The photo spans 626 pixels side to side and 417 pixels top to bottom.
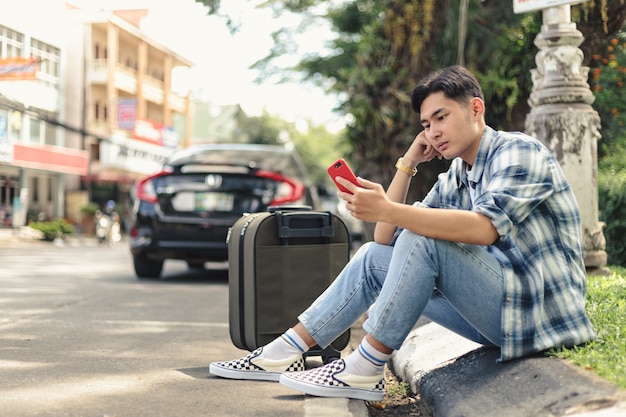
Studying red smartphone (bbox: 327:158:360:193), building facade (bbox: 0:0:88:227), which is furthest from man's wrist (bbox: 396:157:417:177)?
building facade (bbox: 0:0:88:227)

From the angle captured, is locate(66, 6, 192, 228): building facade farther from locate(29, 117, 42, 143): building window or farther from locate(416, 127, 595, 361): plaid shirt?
locate(416, 127, 595, 361): plaid shirt

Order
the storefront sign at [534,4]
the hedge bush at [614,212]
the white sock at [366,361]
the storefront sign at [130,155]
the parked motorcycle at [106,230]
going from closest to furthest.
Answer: the white sock at [366,361]
the storefront sign at [534,4]
the hedge bush at [614,212]
the parked motorcycle at [106,230]
the storefront sign at [130,155]

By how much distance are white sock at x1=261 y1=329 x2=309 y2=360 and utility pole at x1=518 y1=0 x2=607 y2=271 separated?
3.26 meters

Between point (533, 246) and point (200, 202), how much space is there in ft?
19.8

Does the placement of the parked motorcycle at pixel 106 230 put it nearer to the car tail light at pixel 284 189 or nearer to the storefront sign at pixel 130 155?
the storefront sign at pixel 130 155

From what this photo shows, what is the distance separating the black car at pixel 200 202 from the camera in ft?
28.4

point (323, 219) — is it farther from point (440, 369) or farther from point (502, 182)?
point (502, 182)

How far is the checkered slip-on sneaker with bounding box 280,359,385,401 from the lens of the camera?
11.0 feet

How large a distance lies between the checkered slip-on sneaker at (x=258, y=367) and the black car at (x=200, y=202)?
487 centimetres

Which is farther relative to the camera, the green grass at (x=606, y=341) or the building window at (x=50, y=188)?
the building window at (x=50, y=188)

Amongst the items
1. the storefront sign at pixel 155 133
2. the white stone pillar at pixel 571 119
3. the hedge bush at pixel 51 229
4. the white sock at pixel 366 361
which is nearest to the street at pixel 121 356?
the white sock at pixel 366 361

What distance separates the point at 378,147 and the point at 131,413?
8.97m

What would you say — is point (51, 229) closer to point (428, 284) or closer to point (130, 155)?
point (130, 155)

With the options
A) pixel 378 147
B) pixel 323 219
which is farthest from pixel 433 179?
pixel 323 219
